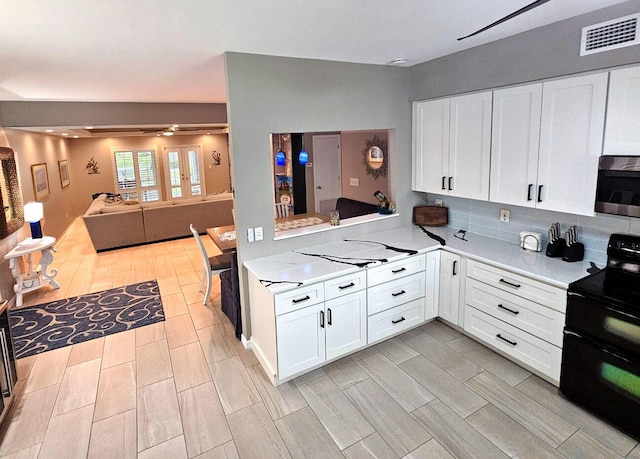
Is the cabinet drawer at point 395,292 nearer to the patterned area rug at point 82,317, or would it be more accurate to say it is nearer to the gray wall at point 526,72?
the gray wall at point 526,72

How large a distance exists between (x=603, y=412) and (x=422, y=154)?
254cm

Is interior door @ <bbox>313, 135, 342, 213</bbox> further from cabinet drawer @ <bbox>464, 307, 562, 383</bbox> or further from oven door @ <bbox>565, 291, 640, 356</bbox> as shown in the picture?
oven door @ <bbox>565, 291, 640, 356</bbox>

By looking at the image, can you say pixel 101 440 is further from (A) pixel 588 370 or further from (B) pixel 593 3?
(B) pixel 593 3

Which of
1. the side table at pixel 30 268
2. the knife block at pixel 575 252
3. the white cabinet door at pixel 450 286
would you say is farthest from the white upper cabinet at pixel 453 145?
the side table at pixel 30 268

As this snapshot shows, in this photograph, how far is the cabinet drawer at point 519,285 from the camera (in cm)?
254

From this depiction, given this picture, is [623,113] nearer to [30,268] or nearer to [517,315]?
[517,315]

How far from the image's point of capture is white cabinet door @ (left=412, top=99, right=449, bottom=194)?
356 centimetres

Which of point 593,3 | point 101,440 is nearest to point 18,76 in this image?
point 101,440

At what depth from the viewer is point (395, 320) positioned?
330 centimetres

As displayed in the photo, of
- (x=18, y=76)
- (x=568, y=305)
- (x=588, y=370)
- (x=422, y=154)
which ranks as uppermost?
(x=18, y=76)

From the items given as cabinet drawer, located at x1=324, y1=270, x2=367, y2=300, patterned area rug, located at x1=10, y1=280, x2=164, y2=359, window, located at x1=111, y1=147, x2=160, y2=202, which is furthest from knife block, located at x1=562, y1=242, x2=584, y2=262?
window, located at x1=111, y1=147, x2=160, y2=202

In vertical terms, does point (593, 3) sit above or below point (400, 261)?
above

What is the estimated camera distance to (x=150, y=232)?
23.3 feet

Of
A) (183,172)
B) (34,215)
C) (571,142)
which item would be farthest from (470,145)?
(183,172)
